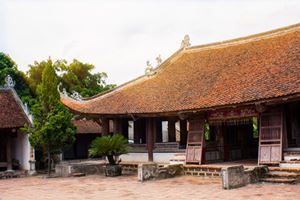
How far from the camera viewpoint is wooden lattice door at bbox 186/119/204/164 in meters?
17.0

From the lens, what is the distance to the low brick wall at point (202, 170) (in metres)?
15.5

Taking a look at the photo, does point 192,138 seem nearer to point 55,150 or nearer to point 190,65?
point 190,65

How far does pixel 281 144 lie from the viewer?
14.4 metres

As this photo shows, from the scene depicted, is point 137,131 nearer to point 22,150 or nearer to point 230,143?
point 230,143

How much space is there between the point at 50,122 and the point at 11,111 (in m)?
4.30

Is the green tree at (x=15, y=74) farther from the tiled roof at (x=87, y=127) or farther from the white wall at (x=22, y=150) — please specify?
the white wall at (x=22, y=150)

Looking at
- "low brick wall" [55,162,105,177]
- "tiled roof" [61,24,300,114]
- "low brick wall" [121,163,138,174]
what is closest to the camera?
"tiled roof" [61,24,300,114]

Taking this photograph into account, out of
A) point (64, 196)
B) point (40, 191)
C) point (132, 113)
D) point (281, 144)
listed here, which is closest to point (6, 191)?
point (40, 191)

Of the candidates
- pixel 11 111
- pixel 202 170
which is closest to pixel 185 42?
pixel 202 170

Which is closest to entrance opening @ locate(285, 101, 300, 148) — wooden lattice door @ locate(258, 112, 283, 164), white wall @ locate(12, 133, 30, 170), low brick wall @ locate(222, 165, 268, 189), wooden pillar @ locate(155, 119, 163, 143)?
wooden lattice door @ locate(258, 112, 283, 164)

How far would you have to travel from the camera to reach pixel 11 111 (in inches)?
859

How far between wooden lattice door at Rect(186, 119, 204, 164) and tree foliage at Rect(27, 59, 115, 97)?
2331cm

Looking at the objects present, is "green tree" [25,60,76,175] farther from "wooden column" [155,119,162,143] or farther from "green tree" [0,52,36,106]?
"green tree" [0,52,36,106]

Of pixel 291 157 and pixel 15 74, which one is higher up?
pixel 15 74
